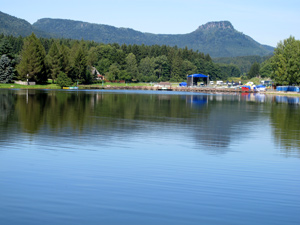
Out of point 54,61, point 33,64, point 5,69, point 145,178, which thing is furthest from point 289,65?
point 145,178

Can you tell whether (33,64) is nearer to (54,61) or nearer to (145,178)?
(54,61)

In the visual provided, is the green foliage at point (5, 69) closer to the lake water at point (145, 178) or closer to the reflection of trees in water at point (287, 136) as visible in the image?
the lake water at point (145, 178)

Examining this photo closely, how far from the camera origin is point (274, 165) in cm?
1955

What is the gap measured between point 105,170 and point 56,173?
2123mm

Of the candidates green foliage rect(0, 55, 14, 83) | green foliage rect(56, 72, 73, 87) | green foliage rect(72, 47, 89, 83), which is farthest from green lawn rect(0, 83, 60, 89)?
green foliage rect(72, 47, 89, 83)

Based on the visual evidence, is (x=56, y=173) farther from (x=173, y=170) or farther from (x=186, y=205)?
(x=186, y=205)

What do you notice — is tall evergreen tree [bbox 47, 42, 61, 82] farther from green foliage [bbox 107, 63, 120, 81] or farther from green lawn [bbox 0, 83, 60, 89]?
green foliage [bbox 107, 63, 120, 81]

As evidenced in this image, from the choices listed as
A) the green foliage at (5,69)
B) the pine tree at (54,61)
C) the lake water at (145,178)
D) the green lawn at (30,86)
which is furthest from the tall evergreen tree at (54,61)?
the lake water at (145,178)

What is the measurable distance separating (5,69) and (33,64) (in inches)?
342

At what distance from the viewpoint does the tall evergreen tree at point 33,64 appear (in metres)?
125

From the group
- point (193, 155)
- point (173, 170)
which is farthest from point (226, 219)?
point (193, 155)

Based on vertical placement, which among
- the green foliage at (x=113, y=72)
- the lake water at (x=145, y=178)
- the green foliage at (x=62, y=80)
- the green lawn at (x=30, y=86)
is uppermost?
the green foliage at (x=113, y=72)

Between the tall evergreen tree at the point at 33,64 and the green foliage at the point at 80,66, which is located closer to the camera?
the tall evergreen tree at the point at 33,64

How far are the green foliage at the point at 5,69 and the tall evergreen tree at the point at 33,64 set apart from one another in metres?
3.04
